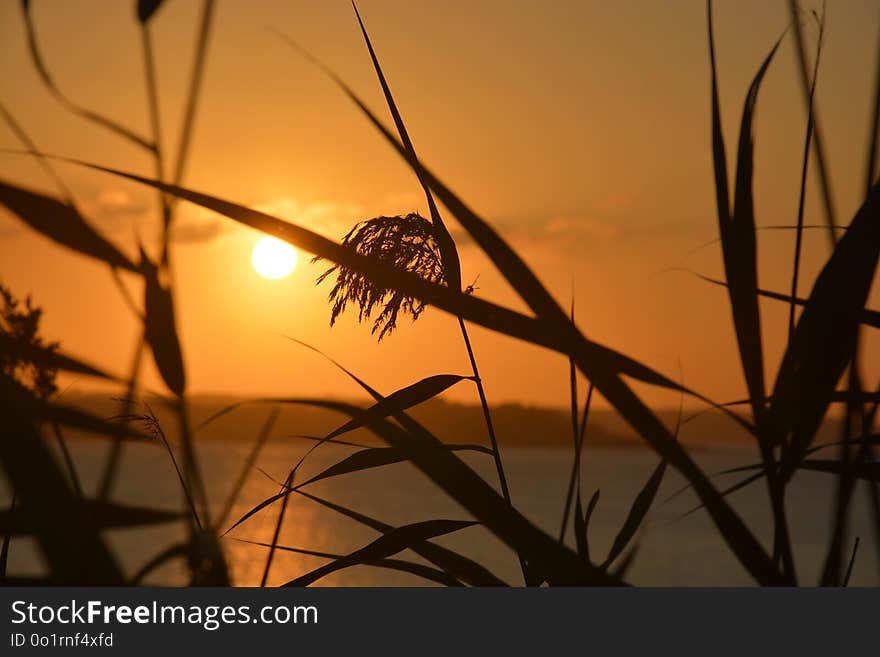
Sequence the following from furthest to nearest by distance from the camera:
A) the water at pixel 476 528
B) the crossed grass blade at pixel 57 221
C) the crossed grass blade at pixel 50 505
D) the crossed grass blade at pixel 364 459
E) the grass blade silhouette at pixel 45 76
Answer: the water at pixel 476 528
the crossed grass blade at pixel 364 459
the grass blade silhouette at pixel 45 76
the crossed grass blade at pixel 57 221
the crossed grass blade at pixel 50 505

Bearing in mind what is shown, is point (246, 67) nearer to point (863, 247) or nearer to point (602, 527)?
point (863, 247)

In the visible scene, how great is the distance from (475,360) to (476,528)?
2696cm

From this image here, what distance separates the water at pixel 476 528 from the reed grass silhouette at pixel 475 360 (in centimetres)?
1502

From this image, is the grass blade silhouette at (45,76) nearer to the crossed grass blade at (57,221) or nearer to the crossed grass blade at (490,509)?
the crossed grass blade at (57,221)

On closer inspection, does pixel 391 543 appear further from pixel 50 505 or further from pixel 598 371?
pixel 50 505

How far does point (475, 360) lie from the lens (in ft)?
2.65

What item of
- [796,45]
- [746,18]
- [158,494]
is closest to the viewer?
[796,45]

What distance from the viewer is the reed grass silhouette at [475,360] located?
648 millimetres

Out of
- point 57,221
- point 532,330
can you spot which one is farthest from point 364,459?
point 57,221

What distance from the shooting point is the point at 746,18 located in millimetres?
1938

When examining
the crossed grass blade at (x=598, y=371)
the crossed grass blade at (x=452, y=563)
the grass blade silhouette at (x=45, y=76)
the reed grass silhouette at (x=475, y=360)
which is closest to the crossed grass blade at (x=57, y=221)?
the reed grass silhouette at (x=475, y=360)
